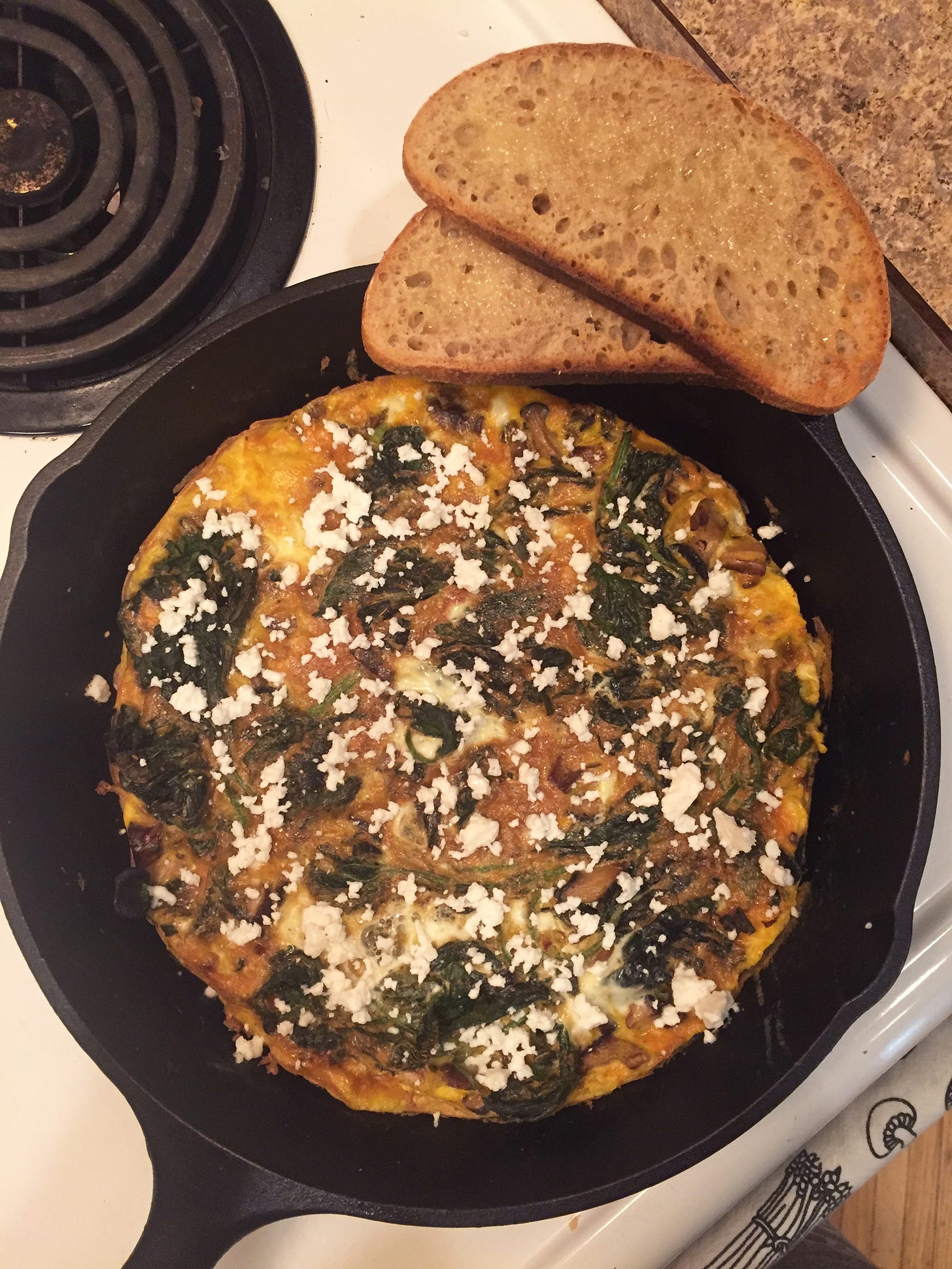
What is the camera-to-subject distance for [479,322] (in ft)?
6.64

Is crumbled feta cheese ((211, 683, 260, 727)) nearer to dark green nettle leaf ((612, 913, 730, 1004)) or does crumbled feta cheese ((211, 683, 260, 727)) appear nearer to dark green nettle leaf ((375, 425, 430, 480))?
dark green nettle leaf ((375, 425, 430, 480))

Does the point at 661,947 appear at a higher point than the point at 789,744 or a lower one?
lower

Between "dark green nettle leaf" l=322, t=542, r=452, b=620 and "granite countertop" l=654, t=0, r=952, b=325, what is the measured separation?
54.4 inches

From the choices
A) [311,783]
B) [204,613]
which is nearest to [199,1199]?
[311,783]

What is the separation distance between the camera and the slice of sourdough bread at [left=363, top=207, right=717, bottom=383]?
202 centimetres

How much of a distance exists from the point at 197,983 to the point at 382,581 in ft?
3.99

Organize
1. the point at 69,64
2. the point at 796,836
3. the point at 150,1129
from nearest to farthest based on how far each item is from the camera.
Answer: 1. the point at 150,1129
2. the point at 69,64
3. the point at 796,836

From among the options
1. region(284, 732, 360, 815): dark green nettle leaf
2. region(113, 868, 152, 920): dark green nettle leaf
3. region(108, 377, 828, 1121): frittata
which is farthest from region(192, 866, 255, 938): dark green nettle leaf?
region(284, 732, 360, 815): dark green nettle leaf

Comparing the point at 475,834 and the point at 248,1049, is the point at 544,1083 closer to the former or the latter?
the point at 475,834

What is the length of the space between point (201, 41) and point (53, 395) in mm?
953

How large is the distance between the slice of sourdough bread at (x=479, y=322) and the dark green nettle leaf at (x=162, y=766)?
3.69ft

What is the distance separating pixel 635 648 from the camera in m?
2.21

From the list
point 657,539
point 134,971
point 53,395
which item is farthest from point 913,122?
point 134,971

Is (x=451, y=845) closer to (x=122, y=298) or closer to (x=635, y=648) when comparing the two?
(x=635, y=648)
